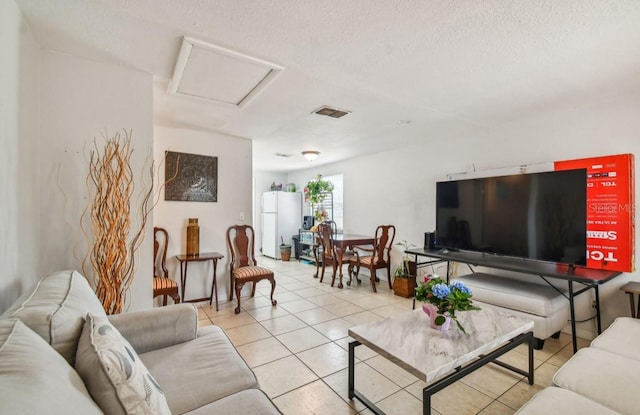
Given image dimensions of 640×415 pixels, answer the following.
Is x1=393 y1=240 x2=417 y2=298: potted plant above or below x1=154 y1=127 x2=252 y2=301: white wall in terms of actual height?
below

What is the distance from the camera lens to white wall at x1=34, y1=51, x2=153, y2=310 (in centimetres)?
198

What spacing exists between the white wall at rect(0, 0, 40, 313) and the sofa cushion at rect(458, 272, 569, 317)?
3632 mm

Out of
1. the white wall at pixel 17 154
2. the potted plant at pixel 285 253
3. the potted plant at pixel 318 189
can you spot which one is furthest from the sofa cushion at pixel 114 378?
the potted plant at pixel 285 253

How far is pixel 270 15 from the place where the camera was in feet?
5.19

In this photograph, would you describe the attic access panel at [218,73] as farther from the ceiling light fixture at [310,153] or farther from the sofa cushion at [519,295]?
the sofa cushion at [519,295]

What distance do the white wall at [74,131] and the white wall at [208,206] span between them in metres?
1.40

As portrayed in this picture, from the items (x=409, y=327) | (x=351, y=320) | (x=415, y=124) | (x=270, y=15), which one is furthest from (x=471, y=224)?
(x=270, y=15)

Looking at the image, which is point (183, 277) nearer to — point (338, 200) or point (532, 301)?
point (338, 200)

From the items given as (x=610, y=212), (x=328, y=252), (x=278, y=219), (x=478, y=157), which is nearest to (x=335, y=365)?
(x=328, y=252)

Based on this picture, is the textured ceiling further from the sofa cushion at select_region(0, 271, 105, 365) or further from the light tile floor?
the light tile floor

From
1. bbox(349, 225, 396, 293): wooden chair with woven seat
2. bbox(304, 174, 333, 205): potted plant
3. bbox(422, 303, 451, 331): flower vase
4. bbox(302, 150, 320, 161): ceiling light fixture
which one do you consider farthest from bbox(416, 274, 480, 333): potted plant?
bbox(304, 174, 333, 205): potted plant

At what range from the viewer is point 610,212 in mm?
2707

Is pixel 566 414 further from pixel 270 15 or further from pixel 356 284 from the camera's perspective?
pixel 356 284

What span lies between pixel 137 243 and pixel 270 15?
6.22ft
